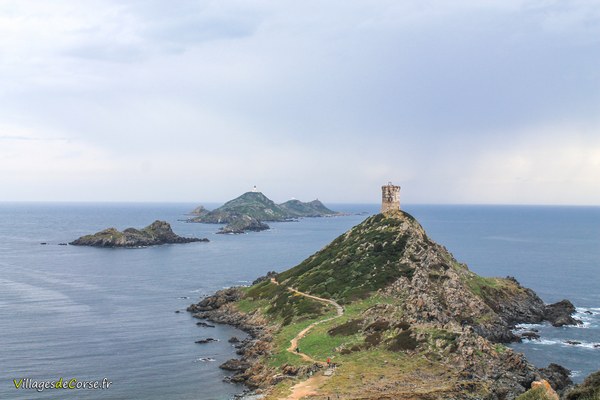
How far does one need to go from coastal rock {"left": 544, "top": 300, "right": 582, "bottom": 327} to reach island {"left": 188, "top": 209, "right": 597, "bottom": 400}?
33 centimetres

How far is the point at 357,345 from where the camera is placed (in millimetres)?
76750

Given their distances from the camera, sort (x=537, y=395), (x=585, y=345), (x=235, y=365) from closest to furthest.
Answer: (x=537, y=395), (x=235, y=365), (x=585, y=345)

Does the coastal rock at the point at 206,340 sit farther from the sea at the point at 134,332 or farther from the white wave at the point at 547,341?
the white wave at the point at 547,341

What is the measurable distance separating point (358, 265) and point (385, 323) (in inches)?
1377

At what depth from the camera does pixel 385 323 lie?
8306cm

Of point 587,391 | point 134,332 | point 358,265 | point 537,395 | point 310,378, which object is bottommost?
point 134,332

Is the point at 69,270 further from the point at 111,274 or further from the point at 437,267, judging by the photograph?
the point at 437,267

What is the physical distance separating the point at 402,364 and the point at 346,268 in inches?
2004

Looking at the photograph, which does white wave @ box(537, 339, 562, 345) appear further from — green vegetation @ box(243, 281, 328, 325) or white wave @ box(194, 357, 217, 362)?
white wave @ box(194, 357, 217, 362)

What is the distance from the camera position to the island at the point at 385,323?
210 feet

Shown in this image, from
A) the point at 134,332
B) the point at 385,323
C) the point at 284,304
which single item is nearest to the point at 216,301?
the point at 284,304

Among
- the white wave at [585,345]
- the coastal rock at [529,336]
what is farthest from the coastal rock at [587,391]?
the coastal rock at [529,336]

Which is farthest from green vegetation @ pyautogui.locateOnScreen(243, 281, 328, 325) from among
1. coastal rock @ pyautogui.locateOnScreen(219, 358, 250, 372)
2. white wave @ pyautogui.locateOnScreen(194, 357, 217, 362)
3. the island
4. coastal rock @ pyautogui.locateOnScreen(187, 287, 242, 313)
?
white wave @ pyautogui.locateOnScreen(194, 357, 217, 362)

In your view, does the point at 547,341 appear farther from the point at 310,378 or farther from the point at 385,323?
the point at 310,378
